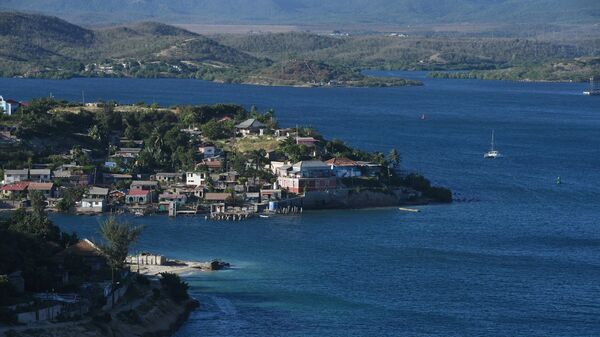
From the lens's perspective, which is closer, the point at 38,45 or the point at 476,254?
the point at 476,254

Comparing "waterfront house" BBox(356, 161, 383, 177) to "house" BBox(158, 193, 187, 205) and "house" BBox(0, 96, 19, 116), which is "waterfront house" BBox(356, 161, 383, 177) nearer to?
"house" BBox(158, 193, 187, 205)

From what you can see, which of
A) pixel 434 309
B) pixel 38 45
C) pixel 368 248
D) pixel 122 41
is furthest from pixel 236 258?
pixel 122 41

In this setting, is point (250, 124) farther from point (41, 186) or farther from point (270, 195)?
point (41, 186)

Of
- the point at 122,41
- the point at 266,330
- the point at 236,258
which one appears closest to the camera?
the point at 266,330

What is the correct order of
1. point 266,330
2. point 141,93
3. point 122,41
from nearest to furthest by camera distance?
point 266,330, point 141,93, point 122,41

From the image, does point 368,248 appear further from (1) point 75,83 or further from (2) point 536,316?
(1) point 75,83

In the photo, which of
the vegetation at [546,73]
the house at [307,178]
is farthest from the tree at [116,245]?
the vegetation at [546,73]

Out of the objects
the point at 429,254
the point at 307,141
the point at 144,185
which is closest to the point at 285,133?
the point at 307,141

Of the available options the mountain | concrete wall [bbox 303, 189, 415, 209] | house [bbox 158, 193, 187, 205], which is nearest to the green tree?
concrete wall [bbox 303, 189, 415, 209]
